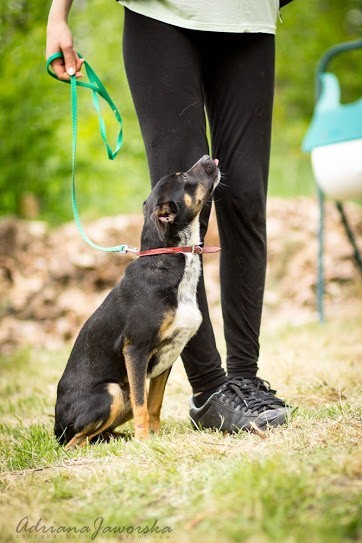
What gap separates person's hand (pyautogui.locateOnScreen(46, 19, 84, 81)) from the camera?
9.54 feet

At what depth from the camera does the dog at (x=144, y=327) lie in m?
2.97

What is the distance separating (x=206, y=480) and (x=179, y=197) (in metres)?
1.37

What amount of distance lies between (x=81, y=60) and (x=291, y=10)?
42.8ft

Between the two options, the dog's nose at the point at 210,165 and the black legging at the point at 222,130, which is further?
the dog's nose at the point at 210,165

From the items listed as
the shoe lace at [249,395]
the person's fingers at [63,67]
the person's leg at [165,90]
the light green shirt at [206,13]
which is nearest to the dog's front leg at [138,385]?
the shoe lace at [249,395]

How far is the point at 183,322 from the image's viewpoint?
2994 mm

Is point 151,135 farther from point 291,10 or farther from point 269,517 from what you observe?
point 291,10

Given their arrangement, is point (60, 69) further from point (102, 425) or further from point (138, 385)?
point (102, 425)

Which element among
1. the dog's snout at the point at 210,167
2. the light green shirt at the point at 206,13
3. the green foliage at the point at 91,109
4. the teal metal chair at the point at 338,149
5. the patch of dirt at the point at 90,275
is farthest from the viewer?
the green foliage at the point at 91,109

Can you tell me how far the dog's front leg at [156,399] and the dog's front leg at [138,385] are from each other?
255mm

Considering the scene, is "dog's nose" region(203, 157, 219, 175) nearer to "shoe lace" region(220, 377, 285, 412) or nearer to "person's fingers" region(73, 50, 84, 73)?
"person's fingers" region(73, 50, 84, 73)

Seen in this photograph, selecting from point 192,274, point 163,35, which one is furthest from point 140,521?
point 163,35

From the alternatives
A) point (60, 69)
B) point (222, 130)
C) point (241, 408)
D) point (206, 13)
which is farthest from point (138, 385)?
point (206, 13)

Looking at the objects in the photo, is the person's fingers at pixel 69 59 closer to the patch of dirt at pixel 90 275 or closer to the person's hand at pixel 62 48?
the person's hand at pixel 62 48
